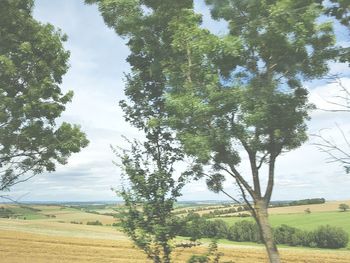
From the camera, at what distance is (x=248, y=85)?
12.9 metres

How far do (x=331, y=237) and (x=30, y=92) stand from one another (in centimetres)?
5546

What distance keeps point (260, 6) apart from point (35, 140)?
36.3ft

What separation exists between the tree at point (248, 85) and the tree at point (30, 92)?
7.05 meters

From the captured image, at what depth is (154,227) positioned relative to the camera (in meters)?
10.9

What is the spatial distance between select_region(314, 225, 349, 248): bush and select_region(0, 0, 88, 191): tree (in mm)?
51909

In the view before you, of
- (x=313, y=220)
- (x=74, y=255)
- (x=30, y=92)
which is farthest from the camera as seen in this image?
(x=313, y=220)

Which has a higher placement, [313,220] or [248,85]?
[248,85]

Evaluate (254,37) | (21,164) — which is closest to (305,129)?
(254,37)

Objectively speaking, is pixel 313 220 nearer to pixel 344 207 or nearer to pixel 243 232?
pixel 243 232

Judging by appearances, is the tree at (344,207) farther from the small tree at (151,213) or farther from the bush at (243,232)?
the small tree at (151,213)

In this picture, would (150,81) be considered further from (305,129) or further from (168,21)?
(305,129)

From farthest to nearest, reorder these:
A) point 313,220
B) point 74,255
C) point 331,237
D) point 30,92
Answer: point 313,220 < point 331,237 < point 74,255 < point 30,92

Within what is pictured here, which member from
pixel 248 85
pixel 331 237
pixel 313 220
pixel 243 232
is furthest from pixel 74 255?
pixel 313 220

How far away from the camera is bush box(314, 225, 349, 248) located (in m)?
62.4
